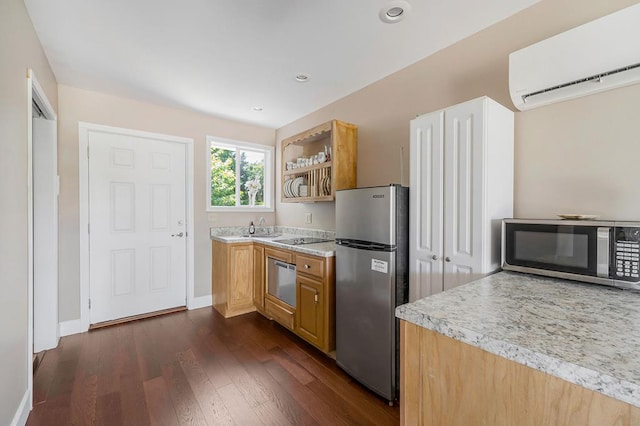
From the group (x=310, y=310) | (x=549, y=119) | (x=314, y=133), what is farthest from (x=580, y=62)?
(x=310, y=310)

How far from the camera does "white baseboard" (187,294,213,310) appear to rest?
11.4 ft

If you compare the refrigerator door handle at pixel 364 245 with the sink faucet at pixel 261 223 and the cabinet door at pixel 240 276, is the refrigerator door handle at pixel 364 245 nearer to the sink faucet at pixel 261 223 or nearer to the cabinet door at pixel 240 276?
the cabinet door at pixel 240 276

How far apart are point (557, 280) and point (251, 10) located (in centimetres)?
223

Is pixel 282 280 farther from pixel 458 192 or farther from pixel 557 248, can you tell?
pixel 557 248

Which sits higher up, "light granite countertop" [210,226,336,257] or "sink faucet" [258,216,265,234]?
"sink faucet" [258,216,265,234]

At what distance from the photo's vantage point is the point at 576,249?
1.26m

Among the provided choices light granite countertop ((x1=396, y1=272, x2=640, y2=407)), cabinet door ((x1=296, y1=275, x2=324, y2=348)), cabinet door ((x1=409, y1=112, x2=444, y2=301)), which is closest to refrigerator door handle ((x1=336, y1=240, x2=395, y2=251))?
cabinet door ((x1=409, y1=112, x2=444, y2=301))

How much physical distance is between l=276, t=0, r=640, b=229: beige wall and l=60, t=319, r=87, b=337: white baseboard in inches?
137

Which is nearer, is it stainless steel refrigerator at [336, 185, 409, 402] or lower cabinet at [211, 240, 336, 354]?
stainless steel refrigerator at [336, 185, 409, 402]

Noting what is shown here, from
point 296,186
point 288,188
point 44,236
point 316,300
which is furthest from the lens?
point 288,188

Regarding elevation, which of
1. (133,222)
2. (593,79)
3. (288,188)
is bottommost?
(133,222)

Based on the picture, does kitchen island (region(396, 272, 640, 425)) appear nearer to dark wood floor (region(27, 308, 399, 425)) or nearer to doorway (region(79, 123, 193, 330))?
dark wood floor (region(27, 308, 399, 425))

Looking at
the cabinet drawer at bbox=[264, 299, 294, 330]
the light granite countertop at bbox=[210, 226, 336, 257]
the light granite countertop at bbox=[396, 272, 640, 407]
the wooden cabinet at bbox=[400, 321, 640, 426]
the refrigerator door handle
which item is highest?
the refrigerator door handle

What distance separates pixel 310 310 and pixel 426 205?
1363 mm
